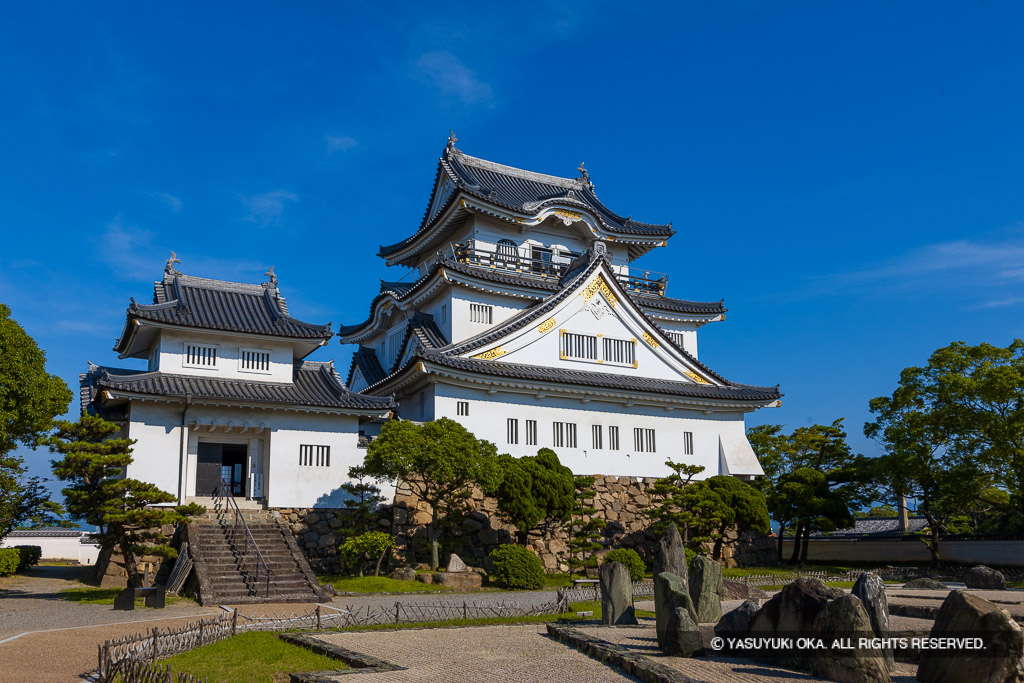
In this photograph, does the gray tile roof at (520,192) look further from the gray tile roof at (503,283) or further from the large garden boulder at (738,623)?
the large garden boulder at (738,623)

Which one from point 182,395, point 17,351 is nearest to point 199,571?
point 182,395

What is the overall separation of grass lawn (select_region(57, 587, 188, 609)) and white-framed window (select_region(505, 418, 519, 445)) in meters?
13.8

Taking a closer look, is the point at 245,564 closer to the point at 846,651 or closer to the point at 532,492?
the point at 532,492

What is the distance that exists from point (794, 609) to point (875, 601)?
1.28 metres

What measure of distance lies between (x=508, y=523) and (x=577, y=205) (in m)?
17.2

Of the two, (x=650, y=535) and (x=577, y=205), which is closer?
(x=650, y=535)

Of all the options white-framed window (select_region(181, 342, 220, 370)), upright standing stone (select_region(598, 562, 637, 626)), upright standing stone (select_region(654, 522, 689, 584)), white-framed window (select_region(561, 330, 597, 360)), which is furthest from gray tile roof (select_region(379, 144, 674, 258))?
upright standing stone (select_region(598, 562, 637, 626))

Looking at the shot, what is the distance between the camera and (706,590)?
16312mm

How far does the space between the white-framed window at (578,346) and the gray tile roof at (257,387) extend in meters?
9.15

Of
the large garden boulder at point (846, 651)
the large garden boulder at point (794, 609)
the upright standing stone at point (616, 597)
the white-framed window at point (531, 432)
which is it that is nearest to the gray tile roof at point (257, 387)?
the white-framed window at point (531, 432)

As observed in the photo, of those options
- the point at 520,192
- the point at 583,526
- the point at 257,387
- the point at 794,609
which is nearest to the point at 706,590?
the point at 794,609

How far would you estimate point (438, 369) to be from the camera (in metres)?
29.6

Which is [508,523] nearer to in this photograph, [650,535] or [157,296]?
[650,535]

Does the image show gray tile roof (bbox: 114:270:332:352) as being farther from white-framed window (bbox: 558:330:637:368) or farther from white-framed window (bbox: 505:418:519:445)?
white-framed window (bbox: 558:330:637:368)
